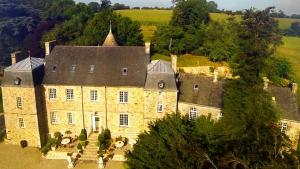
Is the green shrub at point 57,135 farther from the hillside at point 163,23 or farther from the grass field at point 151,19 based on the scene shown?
the grass field at point 151,19

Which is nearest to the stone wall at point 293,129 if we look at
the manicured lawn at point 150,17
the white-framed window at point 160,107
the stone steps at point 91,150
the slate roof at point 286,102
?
the slate roof at point 286,102

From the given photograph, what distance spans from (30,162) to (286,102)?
2503 centimetres

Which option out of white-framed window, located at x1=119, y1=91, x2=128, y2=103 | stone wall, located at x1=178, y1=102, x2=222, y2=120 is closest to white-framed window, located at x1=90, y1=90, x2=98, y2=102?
white-framed window, located at x1=119, y1=91, x2=128, y2=103

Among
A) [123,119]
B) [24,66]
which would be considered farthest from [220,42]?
[24,66]

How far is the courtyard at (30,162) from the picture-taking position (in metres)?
31.1

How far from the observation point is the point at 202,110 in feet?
108

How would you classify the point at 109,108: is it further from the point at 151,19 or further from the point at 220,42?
the point at 151,19

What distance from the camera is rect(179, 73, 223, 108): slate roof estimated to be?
3297 cm

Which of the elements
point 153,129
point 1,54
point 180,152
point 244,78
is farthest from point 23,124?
point 1,54

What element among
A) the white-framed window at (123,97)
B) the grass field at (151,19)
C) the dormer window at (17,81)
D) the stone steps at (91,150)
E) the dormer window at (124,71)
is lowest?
the stone steps at (91,150)

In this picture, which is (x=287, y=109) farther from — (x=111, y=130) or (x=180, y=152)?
(x=111, y=130)

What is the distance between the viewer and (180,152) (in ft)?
70.7

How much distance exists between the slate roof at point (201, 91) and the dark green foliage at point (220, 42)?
976 inches

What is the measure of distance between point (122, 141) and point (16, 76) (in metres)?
12.4
